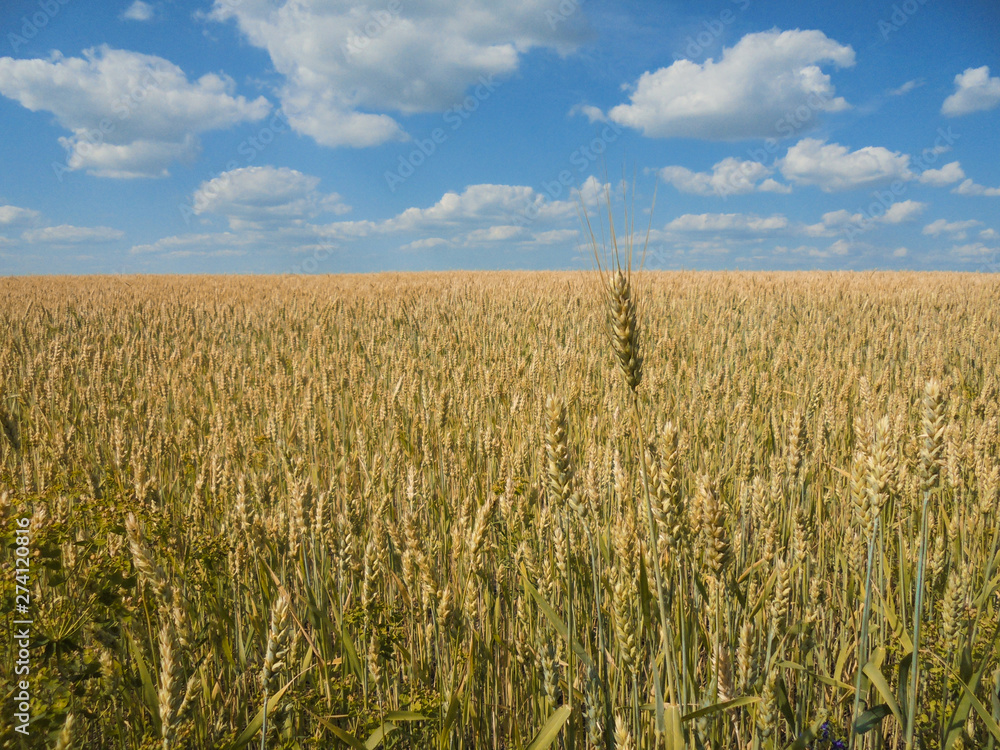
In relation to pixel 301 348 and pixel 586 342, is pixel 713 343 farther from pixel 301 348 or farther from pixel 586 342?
pixel 301 348

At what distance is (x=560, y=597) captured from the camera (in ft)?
5.81

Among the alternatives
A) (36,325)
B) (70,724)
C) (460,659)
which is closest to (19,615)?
(70,724)

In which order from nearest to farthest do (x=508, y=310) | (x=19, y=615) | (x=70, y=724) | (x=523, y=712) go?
(x=70, y=724), (x=19, y=615), (x=523, y=712), (x=508, y=310)

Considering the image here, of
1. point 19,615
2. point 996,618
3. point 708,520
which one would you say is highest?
point 708,520

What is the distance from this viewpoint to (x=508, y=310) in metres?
8.42

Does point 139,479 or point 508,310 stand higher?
point 508,310

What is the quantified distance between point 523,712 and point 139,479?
4.66 ft

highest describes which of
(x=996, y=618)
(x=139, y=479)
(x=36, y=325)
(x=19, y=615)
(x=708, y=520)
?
(x=36, y=325)

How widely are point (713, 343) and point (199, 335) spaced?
6471 mm

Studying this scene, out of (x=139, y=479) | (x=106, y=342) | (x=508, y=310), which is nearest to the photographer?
(x=139, y=479)

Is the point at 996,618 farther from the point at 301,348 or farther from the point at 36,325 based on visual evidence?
the point at 36,325

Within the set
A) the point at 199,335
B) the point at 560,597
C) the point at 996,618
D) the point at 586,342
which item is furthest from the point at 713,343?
the point at 199,335

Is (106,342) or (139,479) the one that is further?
(106,342)

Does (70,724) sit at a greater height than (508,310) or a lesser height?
lesser
